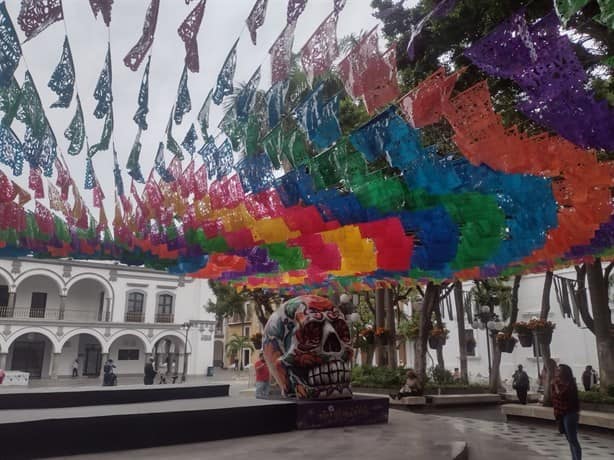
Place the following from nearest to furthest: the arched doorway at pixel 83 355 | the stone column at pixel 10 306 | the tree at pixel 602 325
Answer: the tree at pixel 602 325, the stone column at pixel 10 306, the arched doorway at pixel 83 355

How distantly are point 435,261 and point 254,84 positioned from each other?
4.95 meters

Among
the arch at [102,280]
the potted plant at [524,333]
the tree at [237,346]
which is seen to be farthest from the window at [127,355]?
the potted plant at [524,333]

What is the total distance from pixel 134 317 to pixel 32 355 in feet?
20.1

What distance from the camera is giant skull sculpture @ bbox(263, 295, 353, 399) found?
8875 millimetres

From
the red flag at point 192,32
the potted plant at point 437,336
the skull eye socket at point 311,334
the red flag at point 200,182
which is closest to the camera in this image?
the red flag at point 192,32

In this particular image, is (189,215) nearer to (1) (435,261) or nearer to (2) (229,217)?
(2) (229,217)

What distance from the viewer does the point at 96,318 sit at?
106 ft

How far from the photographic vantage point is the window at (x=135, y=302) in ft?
107

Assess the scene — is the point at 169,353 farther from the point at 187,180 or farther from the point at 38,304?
the point at 187,180

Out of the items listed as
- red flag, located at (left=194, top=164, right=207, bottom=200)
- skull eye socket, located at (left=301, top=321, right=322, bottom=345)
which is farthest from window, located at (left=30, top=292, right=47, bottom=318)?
skull eye socket, located at (left=301, top=321, right=322, bottom=345)

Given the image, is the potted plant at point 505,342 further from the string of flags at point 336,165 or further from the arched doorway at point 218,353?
the arched doorway at point 218,353

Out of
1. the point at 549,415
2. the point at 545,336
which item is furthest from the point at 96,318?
the point at 549,415

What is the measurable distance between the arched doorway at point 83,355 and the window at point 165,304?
14.3 feet

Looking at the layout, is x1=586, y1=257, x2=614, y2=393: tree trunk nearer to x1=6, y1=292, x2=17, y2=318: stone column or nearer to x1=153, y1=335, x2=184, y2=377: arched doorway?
x1=153, y1=335, x2=184, y2=377: arched doorway
